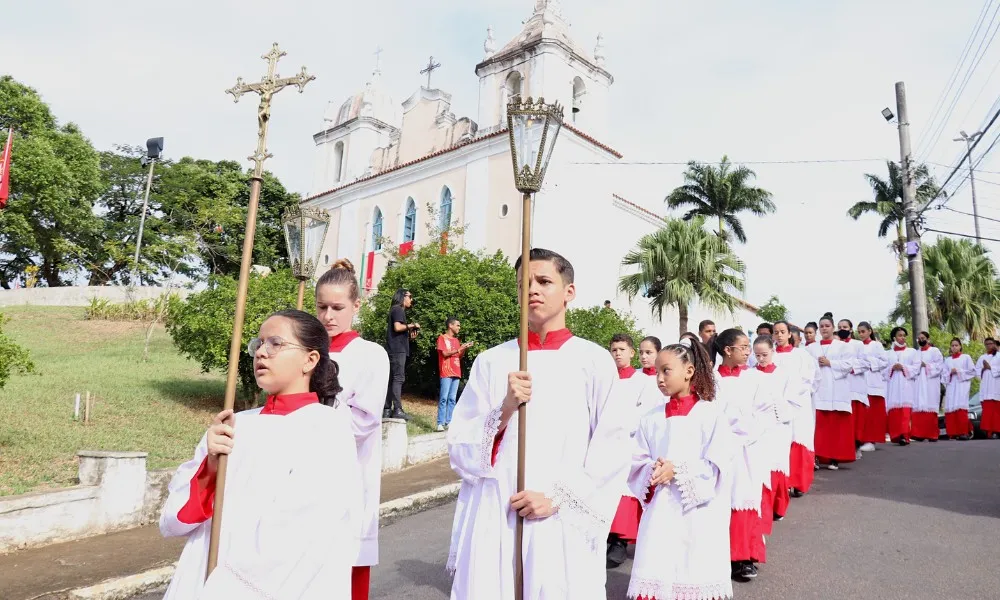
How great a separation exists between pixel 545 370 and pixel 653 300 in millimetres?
21393

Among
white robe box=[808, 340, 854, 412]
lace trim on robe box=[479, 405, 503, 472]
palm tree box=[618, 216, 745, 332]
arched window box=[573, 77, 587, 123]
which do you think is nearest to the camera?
lace trim on robe box=[479, 405, 503, 472]

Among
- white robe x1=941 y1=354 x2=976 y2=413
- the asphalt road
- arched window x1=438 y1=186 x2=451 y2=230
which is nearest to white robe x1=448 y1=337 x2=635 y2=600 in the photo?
the asphalt road

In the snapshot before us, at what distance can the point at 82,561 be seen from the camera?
5609mm

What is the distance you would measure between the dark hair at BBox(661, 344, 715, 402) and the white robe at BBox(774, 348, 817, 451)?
3990 mm

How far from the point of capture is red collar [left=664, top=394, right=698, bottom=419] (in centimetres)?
520

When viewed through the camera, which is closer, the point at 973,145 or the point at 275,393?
the point at 275,393

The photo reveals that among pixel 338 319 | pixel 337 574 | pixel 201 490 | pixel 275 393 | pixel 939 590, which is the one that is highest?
pixel 338 319

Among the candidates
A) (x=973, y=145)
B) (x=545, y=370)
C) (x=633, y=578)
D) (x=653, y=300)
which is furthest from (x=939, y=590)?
(x=653, y=300)

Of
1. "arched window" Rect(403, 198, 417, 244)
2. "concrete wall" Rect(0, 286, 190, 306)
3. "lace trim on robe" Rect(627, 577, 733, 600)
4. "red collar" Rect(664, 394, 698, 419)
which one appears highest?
"arched window" Rect(403, 198, 417, 244)

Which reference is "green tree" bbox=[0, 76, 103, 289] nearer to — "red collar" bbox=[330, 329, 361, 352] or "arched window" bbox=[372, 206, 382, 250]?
"arched window" bbox=[372, 206, 382, 250]

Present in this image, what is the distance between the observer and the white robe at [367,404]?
3.85m

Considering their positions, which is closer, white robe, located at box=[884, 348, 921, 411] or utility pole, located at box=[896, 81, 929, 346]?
white robe, located at box=[884, 348, 921, 411]

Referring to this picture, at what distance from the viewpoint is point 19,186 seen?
104 feet

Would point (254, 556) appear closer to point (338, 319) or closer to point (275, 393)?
point (275, 393)
